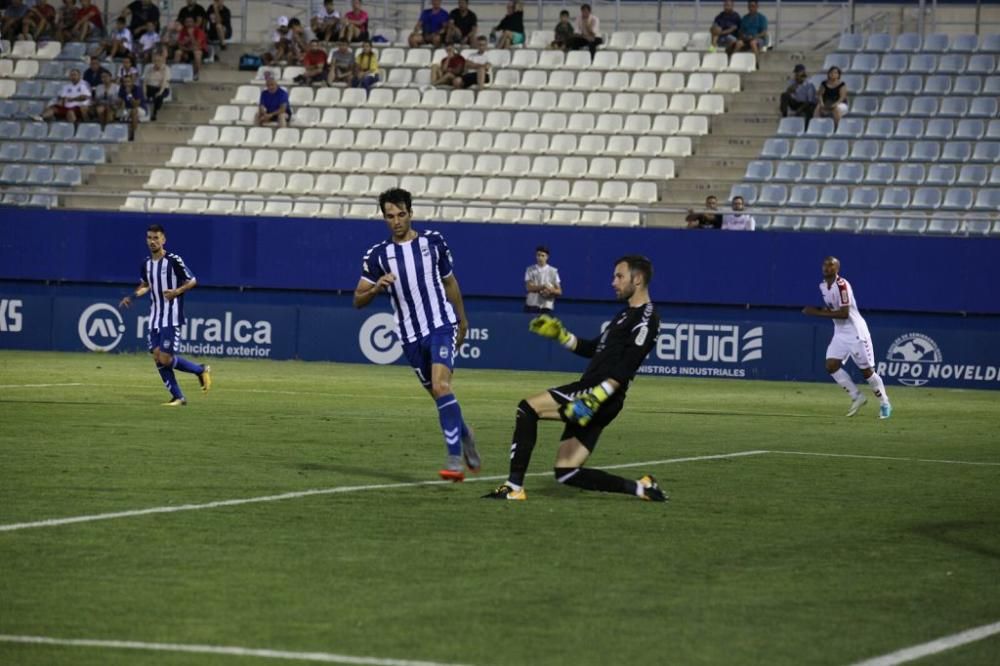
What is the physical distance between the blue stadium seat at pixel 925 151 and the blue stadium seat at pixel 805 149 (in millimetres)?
1806

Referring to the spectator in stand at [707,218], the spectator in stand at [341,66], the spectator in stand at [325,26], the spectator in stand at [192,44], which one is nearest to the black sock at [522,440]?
the spectator in stand at [707,218]

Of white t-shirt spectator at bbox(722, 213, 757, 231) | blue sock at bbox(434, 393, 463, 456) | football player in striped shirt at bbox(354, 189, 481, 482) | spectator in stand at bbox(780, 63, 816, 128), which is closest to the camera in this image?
blue sock at bbox(434, 393, 463, 456)

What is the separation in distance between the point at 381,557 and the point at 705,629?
2361 mm

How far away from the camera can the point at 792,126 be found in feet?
A: 111

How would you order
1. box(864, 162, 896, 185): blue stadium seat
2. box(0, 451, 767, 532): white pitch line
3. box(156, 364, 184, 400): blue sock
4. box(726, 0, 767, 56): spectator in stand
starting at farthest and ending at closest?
box(726, 0, 767, 56): spectator in stand < box(864, 162, 896, 185): blue stadium seat < box(156, 364, 184, 400): blue sock < box(0, 451, 767, 532): white pitch line

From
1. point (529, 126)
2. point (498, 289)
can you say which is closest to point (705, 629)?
point (498, 289)

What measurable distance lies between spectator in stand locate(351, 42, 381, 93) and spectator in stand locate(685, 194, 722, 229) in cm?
939

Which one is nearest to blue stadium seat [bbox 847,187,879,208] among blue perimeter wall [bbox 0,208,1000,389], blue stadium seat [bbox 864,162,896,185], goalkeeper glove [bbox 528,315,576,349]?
blue stadium seat [bbox 864,162,896,185]

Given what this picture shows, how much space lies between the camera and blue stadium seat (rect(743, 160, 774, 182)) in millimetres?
32969

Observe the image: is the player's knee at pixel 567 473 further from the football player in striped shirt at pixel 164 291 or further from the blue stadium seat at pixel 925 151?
the blue stadium seat at pixel 925 151

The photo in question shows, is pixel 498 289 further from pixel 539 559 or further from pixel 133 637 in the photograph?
pixel 133 637

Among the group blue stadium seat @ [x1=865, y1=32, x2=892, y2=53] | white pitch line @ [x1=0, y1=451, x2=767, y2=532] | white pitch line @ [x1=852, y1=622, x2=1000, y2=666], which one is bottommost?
white pitch line @ [x1=0, y1=451, x2=767, y2=532]

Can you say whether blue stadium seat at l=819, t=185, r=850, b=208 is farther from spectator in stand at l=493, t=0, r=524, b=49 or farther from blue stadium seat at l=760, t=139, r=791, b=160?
spectator in stand at l=493, t=0, r=524, b=49

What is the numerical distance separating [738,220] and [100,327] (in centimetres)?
1269
